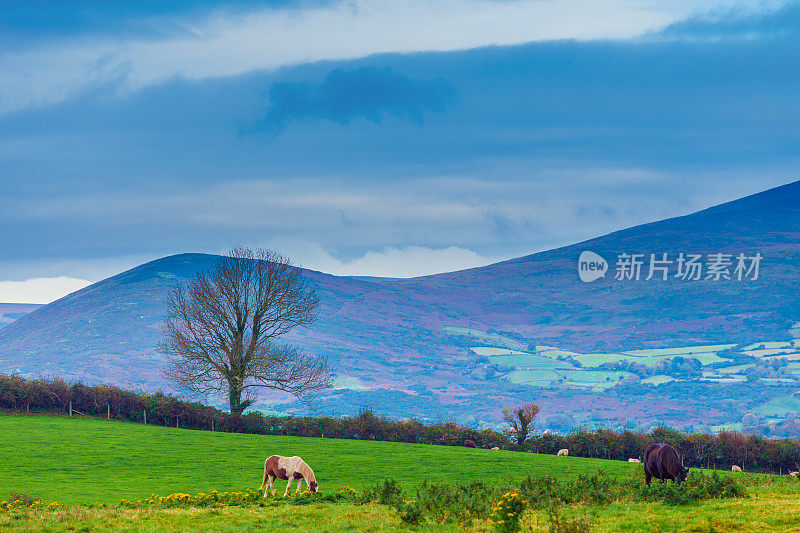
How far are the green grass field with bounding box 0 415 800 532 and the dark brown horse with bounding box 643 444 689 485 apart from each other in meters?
2.50

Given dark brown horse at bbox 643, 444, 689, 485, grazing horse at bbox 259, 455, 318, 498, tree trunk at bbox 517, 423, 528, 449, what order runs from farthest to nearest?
tree trunk at bbox 517, 423, 528, 449
grazing horse at bbox 259, 455, 318, 498
dark brown horse at bbox 643, 444, 689, 485

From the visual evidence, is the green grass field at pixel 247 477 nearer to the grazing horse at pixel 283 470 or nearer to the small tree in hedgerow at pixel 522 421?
the grazing horse at pixel 283 470

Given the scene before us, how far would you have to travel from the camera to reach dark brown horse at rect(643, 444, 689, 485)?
92.3 ft

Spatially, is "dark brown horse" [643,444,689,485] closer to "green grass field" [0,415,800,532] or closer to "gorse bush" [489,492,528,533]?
"green grass field" [0,415,800,532]

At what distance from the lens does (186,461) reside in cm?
4597

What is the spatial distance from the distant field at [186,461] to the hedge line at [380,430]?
3.37 meters

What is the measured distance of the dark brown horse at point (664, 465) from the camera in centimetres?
2814

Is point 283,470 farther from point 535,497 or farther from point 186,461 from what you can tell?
point 186,461

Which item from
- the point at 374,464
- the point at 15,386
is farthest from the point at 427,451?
the point at 15,386

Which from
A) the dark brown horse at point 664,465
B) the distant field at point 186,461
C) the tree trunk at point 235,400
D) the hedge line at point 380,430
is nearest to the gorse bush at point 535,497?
the dark brown horse at point 664,465

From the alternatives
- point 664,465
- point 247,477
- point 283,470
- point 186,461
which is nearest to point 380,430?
point 186,461

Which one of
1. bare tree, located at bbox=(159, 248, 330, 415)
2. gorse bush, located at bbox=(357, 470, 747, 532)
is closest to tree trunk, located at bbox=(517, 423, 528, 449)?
bare tree, located at bbox=(159, 248, 330, 415)

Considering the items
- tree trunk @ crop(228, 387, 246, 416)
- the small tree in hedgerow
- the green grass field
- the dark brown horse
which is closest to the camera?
the green grass field

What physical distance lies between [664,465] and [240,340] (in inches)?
1825
